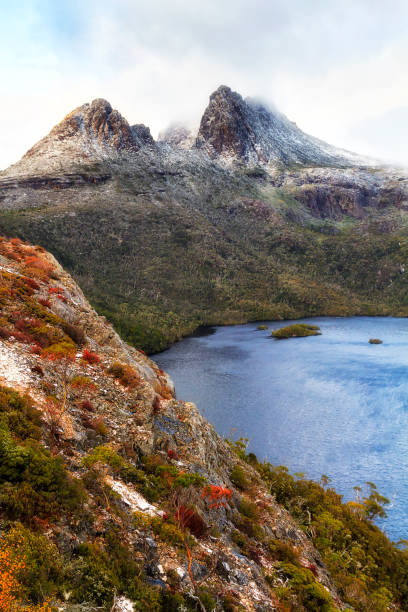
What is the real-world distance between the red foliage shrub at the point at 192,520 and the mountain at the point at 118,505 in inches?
2.2

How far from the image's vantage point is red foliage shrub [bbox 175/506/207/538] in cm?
1206

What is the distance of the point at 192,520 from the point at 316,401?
198 feet

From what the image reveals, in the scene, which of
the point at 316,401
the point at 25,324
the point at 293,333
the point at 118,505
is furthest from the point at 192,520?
the point at 293,333

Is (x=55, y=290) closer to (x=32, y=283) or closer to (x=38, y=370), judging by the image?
(x=32, y=283)

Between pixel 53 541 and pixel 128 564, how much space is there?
199 centimetres

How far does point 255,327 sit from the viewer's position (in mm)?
165250

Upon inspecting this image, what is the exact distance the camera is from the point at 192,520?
12562 millimetres

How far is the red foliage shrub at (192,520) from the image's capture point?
12.1 metres

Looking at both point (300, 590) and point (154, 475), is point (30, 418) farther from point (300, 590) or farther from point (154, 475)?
point (300, 590)

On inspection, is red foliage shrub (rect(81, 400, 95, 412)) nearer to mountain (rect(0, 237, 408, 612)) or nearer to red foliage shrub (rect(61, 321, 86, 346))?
mountain (rect(0, 237, 408, 612))

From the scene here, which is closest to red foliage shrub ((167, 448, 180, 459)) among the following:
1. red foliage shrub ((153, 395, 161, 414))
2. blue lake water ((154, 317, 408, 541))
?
red foliage shrub ((153, 395, 161, 414))

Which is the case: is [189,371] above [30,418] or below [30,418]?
below

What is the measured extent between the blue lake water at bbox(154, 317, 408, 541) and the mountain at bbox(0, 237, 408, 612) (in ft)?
64.3

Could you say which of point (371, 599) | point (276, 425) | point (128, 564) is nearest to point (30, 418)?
point (128, 564)
